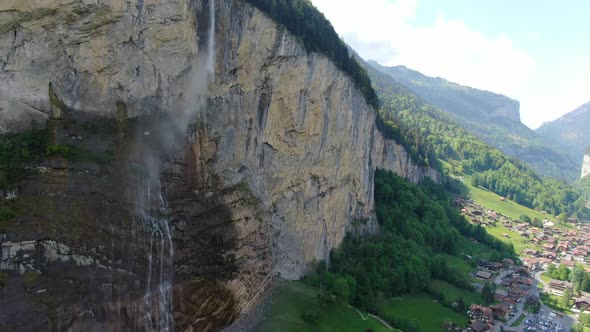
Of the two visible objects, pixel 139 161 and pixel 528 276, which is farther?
pixel 528 276

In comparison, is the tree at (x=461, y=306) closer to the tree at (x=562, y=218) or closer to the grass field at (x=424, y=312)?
the grass field at (x=424, y=312)

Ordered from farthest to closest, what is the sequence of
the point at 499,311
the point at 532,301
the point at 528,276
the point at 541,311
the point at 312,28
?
1. the point at 528,276
2. the point at 532,301
3. the point at 541,311
4. the point at 499,311
5. the point at 312,28

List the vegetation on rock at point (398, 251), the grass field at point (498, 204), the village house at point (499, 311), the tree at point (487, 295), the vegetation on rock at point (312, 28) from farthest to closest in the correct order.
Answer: the grass field at point (498, 204) → the tree at point (487, 295) → the village house at point (499, 311) → the vegetation on rock at point (398, 251) → the vegetation on rock at point (312, 28)

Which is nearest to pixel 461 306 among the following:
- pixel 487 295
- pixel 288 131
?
pixel 487 295

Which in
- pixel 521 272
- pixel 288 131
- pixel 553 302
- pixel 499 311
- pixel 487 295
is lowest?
pixel 553 302

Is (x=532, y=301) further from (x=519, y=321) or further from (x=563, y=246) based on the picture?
(x=563, y=246)

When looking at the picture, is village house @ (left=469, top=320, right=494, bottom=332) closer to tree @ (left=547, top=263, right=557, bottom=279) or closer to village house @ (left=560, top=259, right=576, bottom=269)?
tree @ (left=547, top=263, right=557, bottom=279)

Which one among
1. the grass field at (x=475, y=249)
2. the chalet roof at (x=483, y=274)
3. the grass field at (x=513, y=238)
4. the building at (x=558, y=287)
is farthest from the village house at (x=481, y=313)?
the grass field at (x=513, y=238)
